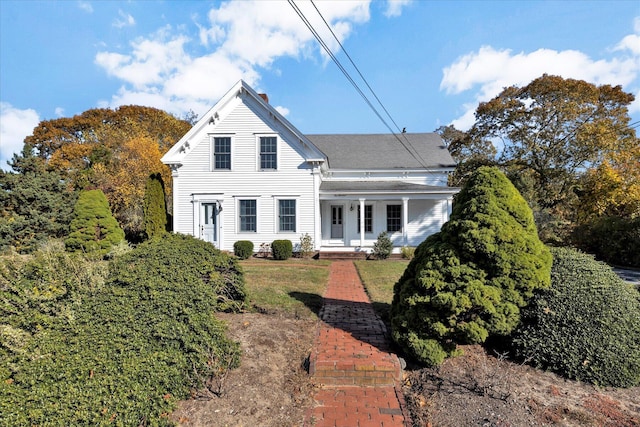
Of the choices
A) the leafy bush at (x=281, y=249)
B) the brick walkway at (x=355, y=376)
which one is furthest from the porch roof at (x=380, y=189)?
the brick walkway at (x=355, y=376)

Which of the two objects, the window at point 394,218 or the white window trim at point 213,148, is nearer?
the white window trim at point 213,148

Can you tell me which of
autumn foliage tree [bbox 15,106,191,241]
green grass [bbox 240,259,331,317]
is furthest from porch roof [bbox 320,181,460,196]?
autumn foliage tree [bbox 15,106,191,241]

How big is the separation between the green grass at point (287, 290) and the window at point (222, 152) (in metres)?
7.39

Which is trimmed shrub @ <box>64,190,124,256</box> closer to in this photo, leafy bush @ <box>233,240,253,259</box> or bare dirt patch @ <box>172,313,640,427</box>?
leafy bush @ <box>233,240,253,259</box>

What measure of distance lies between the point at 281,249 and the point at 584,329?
12.3m

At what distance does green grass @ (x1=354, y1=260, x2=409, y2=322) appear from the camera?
7012mm

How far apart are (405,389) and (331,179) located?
1657cm

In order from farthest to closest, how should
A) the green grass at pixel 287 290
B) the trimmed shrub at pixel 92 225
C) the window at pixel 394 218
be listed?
the window at pixel 394 218 → the trimmed shrub at pixel 92 225 → the green grass at pixel 287 290

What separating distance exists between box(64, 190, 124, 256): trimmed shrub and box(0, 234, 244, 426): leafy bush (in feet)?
33.5

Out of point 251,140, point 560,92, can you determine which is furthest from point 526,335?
point 560,92

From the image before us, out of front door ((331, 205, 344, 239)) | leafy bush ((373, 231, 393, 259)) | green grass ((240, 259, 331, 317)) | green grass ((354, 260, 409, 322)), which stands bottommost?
green grass ((354, 260, 409, 322))

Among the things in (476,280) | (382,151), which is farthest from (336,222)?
(476,280)

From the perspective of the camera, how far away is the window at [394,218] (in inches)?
732

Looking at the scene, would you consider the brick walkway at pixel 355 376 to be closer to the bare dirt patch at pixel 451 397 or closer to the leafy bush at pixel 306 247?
the bare dirt patch at pixel 451 397
